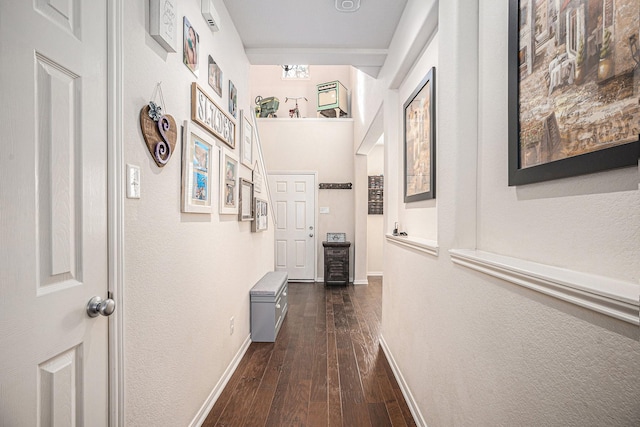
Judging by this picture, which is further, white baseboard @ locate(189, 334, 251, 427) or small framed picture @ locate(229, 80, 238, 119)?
small framed picture @ locate(229, 80, 238, 119)

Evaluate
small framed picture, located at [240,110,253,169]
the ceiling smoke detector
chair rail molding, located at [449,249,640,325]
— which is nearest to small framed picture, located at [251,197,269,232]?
small framed picture, located at [240,110,253,169]

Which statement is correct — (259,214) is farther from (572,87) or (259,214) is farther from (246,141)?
(572,87)

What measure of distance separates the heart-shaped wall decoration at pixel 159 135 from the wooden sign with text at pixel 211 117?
0.27 m

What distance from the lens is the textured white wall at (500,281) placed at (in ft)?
2.34

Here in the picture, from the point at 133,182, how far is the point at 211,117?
35.8 inches

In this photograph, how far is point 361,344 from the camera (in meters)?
3.05

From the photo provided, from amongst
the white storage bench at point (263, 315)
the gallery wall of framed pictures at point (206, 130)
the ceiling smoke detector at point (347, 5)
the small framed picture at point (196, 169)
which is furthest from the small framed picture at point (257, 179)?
the ceiling smoke detector at point (347, 5)

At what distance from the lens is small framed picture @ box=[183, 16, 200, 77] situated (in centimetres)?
167

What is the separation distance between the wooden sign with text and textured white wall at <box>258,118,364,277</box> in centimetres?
353

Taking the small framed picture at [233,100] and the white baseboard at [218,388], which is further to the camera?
the small framed picture at [233,100]

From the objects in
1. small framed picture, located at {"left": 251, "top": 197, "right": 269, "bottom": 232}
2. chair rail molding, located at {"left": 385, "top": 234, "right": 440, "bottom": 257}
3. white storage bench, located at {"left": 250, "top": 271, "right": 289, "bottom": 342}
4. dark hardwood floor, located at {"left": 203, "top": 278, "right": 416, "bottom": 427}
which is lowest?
dark hardwood floor, located at {"left": 203, "top": 278, "right": 416, "bottom": 427}

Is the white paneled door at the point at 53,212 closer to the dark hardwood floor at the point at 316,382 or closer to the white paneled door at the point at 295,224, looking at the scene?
the dark hardwood floor at the point at 316,382

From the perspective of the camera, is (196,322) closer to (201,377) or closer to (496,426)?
(201,377)

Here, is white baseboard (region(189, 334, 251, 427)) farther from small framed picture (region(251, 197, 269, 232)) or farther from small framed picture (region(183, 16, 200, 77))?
small framed picture (region(183, 16, 200, 77))
